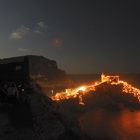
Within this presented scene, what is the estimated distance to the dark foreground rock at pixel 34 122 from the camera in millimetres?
31906

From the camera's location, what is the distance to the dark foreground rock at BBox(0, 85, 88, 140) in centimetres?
3191

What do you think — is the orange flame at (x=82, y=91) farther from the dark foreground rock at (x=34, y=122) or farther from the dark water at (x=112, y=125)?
the dark foreground rock at (x=34, y=122)

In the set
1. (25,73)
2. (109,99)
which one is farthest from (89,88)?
(25,73)

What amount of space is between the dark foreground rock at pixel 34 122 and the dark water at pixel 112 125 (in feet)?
148

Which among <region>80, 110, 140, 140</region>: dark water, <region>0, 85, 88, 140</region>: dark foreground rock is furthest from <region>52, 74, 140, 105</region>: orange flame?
<region>0, 85, 88, 140</region>: dark foreground rock

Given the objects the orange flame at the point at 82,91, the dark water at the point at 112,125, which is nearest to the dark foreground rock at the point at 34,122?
the dark water at the point at 112,125

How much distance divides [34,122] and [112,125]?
86.0m

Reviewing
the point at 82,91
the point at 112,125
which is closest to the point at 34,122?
the point at 112,125

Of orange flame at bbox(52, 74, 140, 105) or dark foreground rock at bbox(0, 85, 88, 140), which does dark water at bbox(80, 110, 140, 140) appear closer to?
orange flame at bbox(52, 74, 140, 105)

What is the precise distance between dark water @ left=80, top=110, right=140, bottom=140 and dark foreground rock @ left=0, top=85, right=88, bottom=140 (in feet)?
148

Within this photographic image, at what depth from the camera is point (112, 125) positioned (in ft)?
379

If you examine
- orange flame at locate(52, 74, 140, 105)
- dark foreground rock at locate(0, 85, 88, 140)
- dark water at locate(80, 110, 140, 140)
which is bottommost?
dark water at locate(80, 110, 140, 140)

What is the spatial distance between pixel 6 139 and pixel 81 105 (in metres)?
119

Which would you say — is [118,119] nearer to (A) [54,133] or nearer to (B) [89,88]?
(B) [89,88]
